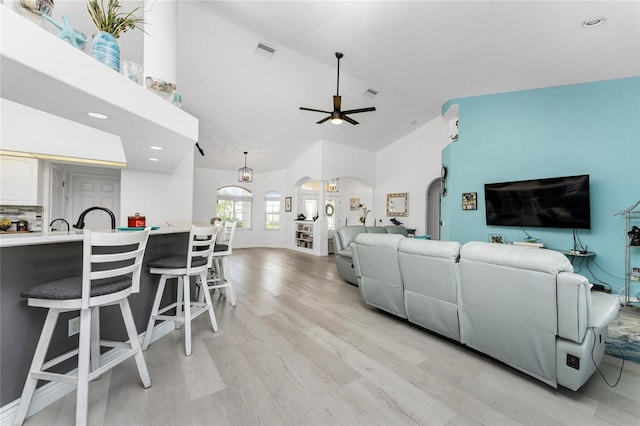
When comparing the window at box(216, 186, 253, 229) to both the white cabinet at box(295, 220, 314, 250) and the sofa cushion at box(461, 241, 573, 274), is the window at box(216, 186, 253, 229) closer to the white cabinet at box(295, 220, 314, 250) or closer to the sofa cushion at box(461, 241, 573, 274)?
the white cabinet at box(295, 220, 314, 250)

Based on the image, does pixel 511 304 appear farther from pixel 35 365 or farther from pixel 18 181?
pixel 18 181

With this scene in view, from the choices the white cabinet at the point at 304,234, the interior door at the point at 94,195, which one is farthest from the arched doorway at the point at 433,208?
the interior door at the point at 94,195

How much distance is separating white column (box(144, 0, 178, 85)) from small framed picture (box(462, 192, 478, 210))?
541 centimetres

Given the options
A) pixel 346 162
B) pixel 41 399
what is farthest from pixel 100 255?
pixel 346 162

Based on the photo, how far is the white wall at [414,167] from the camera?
6789 millimetres

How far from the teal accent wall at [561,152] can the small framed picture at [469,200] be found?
0.08 m

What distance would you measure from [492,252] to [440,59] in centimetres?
348

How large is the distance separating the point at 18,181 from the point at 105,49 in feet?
→ 12.9

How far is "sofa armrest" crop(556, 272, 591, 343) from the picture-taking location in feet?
4.88

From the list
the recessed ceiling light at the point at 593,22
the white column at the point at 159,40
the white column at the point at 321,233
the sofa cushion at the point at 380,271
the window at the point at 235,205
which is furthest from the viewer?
the window at the point at 235,205

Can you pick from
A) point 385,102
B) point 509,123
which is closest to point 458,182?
point 509,123

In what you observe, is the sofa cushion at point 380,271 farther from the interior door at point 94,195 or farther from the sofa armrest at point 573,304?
the interior door at point 94,195

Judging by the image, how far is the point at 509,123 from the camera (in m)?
4.79

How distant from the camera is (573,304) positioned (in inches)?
59.2
